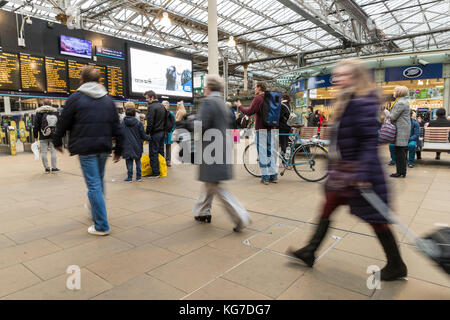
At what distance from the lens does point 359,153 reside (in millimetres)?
2105

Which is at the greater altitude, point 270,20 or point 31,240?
point 270,20

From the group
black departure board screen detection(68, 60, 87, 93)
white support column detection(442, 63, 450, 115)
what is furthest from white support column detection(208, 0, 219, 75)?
white support column detection(442, 63, 450, 115)

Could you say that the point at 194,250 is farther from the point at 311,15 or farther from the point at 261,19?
the point at 261,19

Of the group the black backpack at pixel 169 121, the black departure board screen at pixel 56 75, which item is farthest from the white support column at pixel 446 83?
the black departure board screen at pixel 56 75

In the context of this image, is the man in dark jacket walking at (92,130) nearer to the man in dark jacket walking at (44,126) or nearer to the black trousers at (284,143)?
the black trousers at (284,143)

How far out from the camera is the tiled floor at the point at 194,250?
2158mm

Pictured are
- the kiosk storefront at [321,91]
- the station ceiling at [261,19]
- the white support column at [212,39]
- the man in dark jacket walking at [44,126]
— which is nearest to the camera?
the man in dark jacket walking at [44,126]

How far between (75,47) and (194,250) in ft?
34.4

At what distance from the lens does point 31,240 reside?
10.3 feet

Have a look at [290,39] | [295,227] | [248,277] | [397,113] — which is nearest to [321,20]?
[290,39]

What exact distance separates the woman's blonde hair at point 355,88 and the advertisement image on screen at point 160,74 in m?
9.75

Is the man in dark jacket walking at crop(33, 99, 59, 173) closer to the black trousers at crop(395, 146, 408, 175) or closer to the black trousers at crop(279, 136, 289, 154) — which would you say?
the black trousers at crop(279, 136, 289, 154)
